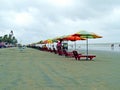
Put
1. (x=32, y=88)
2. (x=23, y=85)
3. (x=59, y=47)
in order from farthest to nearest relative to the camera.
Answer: (x=59, y=47) → (x=23, y=85) → (x=32, y=88)

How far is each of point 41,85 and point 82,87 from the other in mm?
1410

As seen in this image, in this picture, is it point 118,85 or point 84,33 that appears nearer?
point 118,85

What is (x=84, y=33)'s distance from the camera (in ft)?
90.9

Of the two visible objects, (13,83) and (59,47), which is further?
(59,47)

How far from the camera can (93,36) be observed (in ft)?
92.9

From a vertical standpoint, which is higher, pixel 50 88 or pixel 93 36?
pixel 93 36

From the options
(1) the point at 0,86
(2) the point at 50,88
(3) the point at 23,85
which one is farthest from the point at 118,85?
(1) the point at 0,86

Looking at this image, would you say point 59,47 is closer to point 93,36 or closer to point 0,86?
point 93,36

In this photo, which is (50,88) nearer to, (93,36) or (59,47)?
(93,36)

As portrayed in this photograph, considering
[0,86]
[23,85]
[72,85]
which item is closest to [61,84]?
[72,85]

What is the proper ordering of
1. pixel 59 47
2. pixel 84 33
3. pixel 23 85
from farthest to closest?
pixel 59 47 → pixel 84 33 → pixel 23 85

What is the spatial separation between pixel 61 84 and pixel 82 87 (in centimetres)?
97

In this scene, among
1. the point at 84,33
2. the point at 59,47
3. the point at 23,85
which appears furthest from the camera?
the point at 59,47

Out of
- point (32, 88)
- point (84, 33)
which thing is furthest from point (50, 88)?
point (84, 33)
